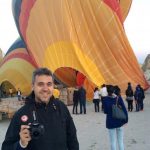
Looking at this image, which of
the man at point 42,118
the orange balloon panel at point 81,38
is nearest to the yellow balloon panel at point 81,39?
the orange balloon panel at point 81,38

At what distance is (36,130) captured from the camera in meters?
2.30

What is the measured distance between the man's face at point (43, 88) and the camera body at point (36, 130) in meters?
0.26

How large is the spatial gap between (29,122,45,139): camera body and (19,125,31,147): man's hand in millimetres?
26

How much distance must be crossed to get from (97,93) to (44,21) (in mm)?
5080

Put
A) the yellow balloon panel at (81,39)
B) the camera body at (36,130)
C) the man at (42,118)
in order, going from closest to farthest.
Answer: the camera body at (36,130) < the man at (42,118) < the yellow balloon panel at (81,39)

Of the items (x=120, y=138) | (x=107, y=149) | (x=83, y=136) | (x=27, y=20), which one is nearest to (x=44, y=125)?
(x=120, y=138)

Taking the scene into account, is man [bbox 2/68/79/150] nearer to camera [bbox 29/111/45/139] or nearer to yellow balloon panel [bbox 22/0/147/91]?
camera [bbox 29/111/45/139]

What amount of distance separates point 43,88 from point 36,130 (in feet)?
1.26

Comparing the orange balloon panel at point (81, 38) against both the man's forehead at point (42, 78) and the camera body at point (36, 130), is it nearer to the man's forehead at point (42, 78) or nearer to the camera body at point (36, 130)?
the man's forehead at point (42, 78)

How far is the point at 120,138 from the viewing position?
6.29 m

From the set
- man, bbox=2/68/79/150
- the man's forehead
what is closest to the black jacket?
man, bbox=2/68/79/150

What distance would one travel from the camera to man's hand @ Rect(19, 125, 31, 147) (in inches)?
91.8

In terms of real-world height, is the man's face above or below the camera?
above

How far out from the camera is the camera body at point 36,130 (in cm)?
230
